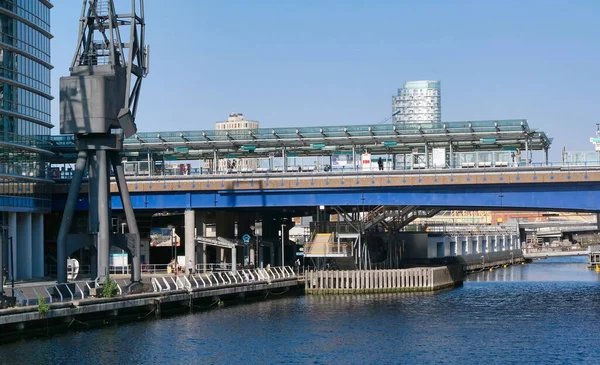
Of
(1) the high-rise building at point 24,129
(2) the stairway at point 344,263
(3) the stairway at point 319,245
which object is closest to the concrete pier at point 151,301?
(3) the stairway at point 319,245

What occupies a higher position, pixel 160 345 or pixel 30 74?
pixel 30 74

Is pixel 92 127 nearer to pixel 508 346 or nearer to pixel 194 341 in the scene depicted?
pixel 194 341

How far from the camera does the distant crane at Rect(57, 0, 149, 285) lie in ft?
277

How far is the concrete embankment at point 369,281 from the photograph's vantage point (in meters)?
104

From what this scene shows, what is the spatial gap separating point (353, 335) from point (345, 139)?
147ft

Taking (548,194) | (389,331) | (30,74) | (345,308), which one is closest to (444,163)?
(548,194)

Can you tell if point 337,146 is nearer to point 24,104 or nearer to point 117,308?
point 24,104

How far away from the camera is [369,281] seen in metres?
104

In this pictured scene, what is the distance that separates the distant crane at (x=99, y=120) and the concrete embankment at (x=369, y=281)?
77.2 ft

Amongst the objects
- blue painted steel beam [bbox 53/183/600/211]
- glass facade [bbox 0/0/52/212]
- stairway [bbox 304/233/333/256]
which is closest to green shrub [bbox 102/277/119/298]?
glass facade [bbox 0/0/52/212]

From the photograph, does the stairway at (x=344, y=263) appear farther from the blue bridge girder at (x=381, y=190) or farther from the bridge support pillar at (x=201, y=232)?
the bridge support pillar at (x=201, y=232)

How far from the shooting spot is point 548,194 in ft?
324

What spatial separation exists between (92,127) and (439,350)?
35.0m

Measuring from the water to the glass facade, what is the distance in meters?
28.0
